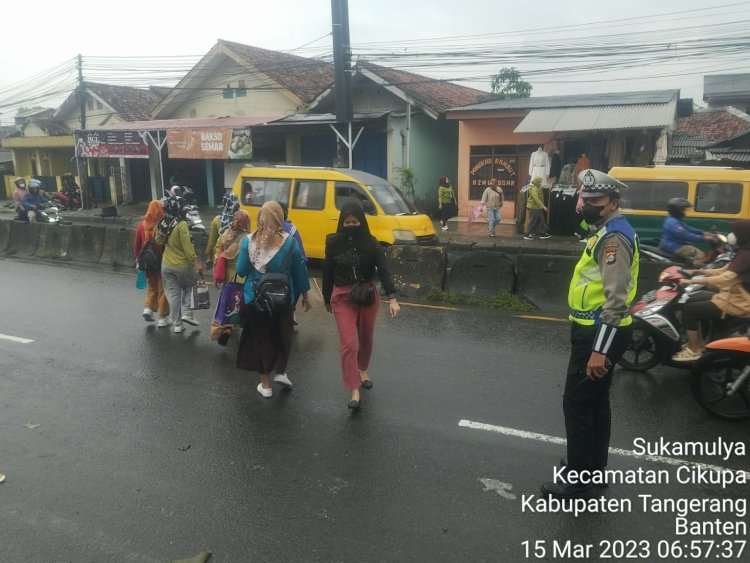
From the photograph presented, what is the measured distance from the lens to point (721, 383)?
4.92 metres

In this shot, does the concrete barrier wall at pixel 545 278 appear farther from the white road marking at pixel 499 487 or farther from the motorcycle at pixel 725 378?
the white road marking at pixel 499 487

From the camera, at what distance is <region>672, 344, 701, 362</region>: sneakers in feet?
18.5

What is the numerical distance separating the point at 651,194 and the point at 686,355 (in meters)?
6.00

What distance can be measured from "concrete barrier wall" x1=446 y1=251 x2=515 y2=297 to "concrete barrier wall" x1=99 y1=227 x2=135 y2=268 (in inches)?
277

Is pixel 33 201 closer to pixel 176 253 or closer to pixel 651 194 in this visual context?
pixel 176 253

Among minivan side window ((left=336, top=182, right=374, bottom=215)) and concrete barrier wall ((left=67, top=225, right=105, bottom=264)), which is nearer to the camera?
minivan side window ((left=336, top=182, right=374, bottom=215))

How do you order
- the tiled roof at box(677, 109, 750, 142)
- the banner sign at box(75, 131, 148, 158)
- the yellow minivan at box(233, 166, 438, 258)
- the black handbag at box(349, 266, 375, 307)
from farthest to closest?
the tiled roof at box(677, 109, 750, 142), the banner sign at box(75, 131, 148, 158), the yellow minivan at box(233, 166, 438, 258), the black handbag at box(349, 266, 375, 307)

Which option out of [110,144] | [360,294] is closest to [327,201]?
[360,294]

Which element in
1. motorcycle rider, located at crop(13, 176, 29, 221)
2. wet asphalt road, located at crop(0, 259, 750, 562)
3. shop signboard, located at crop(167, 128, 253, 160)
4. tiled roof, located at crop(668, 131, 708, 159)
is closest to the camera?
wet asphalt road, located at crop(0, 259, 750, 562)

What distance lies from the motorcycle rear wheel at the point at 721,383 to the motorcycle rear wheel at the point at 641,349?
76 cm

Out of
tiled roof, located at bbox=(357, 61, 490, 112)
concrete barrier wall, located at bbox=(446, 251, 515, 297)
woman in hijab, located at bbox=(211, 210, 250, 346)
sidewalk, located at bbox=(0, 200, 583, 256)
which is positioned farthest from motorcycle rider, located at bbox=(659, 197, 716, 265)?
tiled roof, located at bbox=(357, 61, 490, 112)

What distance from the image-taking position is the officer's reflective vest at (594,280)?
351cm

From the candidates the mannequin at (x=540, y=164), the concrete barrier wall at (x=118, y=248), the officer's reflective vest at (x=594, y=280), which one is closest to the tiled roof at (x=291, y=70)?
the mannequin at (x=540, y=164)

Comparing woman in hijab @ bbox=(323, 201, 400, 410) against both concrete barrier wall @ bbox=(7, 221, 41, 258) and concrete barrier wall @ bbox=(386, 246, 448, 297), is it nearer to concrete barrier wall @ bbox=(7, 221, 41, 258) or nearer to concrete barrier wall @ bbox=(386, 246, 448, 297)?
concrete barrier wall @ bbox=(386, 246, 448, 297)
